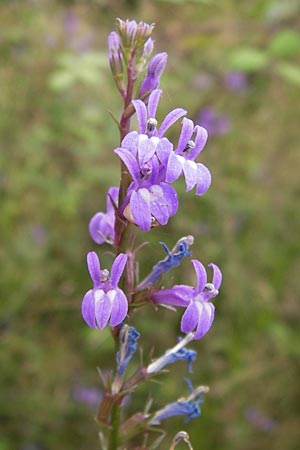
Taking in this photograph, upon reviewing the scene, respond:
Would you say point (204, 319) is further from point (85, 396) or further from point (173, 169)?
point (85, 396)

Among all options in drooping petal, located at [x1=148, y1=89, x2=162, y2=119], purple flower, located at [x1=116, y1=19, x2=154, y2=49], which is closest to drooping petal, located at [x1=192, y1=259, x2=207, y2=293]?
drooping petal, located at [x1=148, y1=89, x2=162, y2=119]

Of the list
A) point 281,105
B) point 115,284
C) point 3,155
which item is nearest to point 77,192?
point 3,155

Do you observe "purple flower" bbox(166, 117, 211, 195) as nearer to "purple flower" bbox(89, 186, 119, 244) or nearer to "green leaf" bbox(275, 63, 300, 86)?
"purple flower" bbox(89, 186, 119, 244)

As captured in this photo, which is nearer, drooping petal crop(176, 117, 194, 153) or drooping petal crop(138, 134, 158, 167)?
drooping petal crop(138, 134, 158, 167)

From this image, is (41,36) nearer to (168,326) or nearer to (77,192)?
(77,192)

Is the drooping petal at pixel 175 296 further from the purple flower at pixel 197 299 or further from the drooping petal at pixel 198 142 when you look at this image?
the drooping petal at pixel 198 142

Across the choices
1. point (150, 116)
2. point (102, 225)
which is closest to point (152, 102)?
point (150, 116)

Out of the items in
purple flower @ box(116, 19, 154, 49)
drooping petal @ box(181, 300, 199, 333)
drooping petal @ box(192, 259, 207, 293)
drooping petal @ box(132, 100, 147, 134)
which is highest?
purple flower @ box(116, 19, 154, 49)
